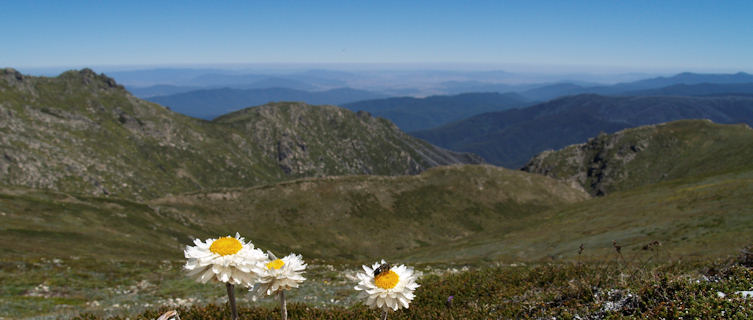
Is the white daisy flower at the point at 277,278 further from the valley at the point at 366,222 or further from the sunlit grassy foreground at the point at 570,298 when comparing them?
the valley at the point at 366,222

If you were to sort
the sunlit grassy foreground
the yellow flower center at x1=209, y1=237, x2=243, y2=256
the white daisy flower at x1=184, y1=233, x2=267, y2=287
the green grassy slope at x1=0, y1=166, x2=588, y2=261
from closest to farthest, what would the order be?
the white daisy flower at x1=184, y1=233, x2=267, y2=287 → the yellow flower center at x1=209, y1=237, x2=243, y2=256 → the sunlit grassy foreground → the green grassy slope at x1=0, y1=166, x2=588, y2=261

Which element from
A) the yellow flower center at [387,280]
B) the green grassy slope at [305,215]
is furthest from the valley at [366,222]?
the yellow flower center at [387,280]

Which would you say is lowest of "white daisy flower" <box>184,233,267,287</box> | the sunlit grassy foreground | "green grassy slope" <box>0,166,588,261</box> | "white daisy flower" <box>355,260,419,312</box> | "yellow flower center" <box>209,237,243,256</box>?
"green grassy slope" <box>0,166,588,261</box>

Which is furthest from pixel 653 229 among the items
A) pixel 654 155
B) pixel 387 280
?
pixel 654 155

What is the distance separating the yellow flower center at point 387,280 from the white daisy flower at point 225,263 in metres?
1.51

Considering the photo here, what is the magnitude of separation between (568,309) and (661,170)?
19027cm

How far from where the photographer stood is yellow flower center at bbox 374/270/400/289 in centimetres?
496

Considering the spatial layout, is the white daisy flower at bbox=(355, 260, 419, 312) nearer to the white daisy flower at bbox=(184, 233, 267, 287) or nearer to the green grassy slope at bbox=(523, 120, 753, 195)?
the white daisy flower at bbox=(184, 233, 267, 287)

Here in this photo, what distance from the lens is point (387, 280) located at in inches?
197

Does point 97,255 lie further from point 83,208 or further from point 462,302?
point 462,302

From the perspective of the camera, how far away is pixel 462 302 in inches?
515

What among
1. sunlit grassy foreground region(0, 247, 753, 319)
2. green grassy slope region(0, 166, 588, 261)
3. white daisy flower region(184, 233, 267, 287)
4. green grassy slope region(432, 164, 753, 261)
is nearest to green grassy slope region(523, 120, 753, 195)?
green grassy slope region(0, 166, 588, 261)

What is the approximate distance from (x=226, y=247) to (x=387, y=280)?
6.62 ft

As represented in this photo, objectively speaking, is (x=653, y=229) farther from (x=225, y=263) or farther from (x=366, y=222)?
(x=366, y=222)
